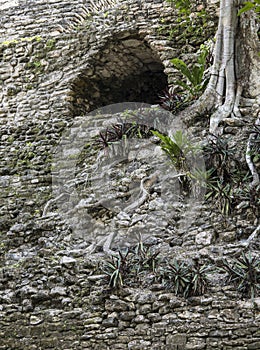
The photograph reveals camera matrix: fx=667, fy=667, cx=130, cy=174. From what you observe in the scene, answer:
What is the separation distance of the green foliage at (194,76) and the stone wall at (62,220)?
0.48m

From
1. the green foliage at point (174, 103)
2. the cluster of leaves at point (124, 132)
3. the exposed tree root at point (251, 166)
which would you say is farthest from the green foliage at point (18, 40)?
the exposed tree root at point (251, 166)

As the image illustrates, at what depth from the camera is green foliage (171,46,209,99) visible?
8953mm

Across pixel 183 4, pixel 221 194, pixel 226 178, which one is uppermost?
pixel 183 4

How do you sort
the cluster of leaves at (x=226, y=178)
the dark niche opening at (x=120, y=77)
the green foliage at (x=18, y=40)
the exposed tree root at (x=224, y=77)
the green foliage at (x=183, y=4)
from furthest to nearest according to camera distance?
the green foliage at (x=18, y=40)
the dark niche opening at (x=120, y=77)
the green foliage at (x=183, y=4)
the exposed tree root at (x=224, y=77)
the cluster of leaves at (x=226, y=178)

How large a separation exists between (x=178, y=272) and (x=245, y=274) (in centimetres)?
67

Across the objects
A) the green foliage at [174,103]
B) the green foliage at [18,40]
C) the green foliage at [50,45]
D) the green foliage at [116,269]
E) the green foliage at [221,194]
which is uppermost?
the green foliage at [18,40]

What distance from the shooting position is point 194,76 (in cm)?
907

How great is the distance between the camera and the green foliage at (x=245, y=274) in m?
6.21

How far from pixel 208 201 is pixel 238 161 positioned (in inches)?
23.3

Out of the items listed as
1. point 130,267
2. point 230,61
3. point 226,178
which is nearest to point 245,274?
point 130,267

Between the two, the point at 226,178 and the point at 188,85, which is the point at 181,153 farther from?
the point at 188,85

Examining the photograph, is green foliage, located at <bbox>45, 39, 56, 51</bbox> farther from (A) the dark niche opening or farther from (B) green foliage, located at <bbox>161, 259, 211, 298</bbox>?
(B) green foliage, located at <bbox>161, 259, 211, 298</bbox>

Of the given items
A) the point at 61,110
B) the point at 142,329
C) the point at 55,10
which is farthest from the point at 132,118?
the point at 142,329

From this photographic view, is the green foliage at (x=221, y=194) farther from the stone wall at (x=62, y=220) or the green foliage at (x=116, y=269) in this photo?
the green foliage at (x=116, y=269)
